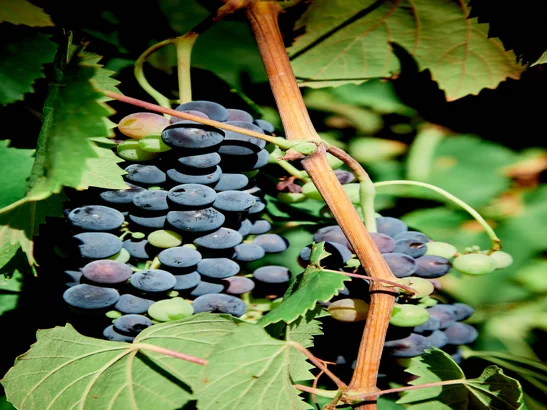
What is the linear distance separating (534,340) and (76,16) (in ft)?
3.48

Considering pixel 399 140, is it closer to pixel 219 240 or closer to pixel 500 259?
pixel 500 259

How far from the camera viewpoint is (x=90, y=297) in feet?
2.12

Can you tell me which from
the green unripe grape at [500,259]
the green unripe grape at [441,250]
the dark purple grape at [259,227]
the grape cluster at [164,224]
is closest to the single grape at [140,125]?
the grape cluster at [164,224]

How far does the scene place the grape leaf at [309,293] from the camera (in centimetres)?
53

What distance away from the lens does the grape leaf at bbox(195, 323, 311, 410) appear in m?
0.56

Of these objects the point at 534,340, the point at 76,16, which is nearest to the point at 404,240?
the point at 534,340

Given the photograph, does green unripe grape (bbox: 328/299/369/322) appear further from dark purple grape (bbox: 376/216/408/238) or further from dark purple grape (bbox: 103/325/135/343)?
dark purple grape (bbox: 103/325/135/343)

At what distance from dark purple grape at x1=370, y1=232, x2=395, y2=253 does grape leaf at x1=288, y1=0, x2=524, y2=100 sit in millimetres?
358

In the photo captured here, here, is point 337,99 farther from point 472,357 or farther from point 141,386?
point 141,386

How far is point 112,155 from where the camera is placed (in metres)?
0.65

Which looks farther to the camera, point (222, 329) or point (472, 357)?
point (472, 357)

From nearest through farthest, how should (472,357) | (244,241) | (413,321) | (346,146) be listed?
(413,321), (244,241), (472,357), (346,146)

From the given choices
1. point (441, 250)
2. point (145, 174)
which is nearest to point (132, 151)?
point (145, 174)

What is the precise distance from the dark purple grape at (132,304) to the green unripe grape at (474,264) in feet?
1.54
